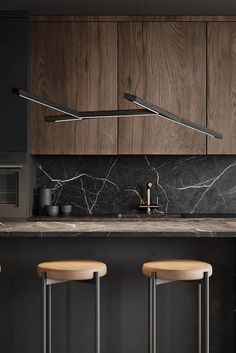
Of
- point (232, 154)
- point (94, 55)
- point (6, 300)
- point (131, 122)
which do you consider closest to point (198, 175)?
point (232, 154)

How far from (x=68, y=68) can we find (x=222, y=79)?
1.38 m

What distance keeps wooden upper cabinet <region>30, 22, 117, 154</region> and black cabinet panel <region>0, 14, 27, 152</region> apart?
0.17 m

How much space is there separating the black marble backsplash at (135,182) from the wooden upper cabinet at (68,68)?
471mm

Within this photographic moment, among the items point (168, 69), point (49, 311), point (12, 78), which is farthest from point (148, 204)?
point (49, 311)

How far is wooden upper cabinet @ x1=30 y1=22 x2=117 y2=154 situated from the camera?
4.64 meters

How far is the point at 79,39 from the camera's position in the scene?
4.64 metres

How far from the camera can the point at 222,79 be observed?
4.66 m

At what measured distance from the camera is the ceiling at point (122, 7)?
14.2ft

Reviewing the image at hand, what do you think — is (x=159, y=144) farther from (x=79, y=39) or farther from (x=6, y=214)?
(x=6, y=214)

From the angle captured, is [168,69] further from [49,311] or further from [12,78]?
[49,311]

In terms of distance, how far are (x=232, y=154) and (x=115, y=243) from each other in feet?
6.29

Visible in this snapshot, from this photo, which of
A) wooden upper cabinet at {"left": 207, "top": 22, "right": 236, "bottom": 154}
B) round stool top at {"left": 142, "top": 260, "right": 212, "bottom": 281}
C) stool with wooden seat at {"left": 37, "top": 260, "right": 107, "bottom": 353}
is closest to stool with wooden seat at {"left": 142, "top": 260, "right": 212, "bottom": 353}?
round stool top at {"left": 142, "top": 260, "right": 212, "bottom": 281}

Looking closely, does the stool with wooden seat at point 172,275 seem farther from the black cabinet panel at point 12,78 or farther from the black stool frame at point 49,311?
the black cabinet panel at point 12,78

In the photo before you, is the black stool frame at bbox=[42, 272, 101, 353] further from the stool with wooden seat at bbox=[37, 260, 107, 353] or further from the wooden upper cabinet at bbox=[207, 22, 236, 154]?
the wooden upper cabinet at bbox=[207, 22, 236, 154]
